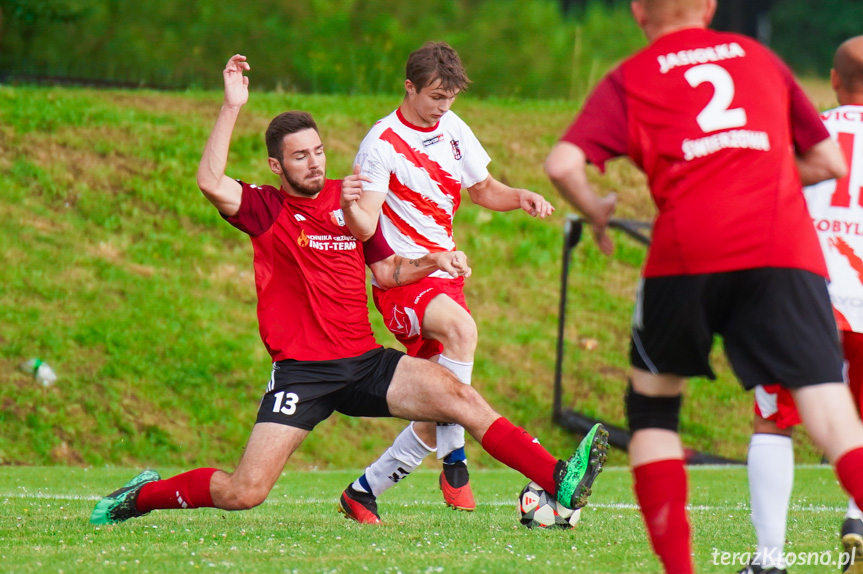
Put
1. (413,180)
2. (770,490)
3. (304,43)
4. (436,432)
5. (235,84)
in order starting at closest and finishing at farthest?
(770,490), (235,84), (436,432), (413,180), (304,43)

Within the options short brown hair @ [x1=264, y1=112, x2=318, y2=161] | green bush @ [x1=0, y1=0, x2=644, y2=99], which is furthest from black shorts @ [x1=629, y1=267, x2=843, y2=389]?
green bush @ [x1=0, y1=0, x2=644, y2=99]

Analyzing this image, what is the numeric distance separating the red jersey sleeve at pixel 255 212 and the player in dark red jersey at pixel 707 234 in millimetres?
2222

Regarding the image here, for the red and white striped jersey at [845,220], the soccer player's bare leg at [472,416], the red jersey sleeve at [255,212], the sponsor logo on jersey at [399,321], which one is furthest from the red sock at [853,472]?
the red jersey sleeve at [255,212]

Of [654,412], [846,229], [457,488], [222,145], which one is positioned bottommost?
[457,488]

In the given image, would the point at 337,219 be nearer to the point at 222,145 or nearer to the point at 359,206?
the point at 359,206

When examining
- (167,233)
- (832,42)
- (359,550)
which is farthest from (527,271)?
(832,42)

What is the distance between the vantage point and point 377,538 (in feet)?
15.8

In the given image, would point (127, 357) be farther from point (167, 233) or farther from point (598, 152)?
point (598, 152)

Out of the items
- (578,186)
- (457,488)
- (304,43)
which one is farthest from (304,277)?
(304,43)

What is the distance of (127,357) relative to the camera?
Result: 11750mm

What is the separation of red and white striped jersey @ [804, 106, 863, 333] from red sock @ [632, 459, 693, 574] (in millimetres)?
1377

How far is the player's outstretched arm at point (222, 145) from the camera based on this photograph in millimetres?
5066

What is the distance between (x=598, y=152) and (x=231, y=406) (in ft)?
29.0

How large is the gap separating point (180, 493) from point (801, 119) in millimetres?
3355
